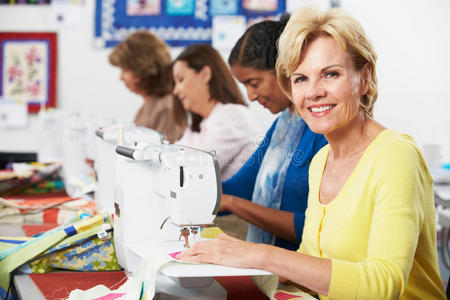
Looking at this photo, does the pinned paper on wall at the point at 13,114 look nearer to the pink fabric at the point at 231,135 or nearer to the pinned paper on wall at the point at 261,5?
the pinned paper on wall at the point at 261,5

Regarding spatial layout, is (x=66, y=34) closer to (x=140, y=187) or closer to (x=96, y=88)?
(x=96, y=88)

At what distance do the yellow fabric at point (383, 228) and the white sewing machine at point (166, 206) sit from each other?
0.85 feet

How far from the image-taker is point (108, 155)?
6.22 feet

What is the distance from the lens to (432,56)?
171 inches

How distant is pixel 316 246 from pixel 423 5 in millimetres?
3679

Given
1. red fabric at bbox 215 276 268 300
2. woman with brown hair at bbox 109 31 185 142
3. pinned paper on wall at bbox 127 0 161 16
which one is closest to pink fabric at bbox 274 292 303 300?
red fabric at bbox 215 276 268 300

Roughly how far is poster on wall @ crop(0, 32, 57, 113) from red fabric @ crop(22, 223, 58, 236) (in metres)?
2.97

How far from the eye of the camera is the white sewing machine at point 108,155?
5.76 ft

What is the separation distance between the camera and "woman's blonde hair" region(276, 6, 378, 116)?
117cm

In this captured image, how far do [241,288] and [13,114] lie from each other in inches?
161

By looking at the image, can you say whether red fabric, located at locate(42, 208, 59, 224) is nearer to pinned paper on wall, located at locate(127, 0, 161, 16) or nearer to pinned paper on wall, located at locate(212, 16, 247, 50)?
pinned paper on wall, located at locate(212, 16, 247, 50)

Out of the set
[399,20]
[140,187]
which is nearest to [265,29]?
[140,187]

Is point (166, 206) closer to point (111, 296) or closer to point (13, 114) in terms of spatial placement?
point (111, 296)

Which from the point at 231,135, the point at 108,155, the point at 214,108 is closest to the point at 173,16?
the point at 214,108
